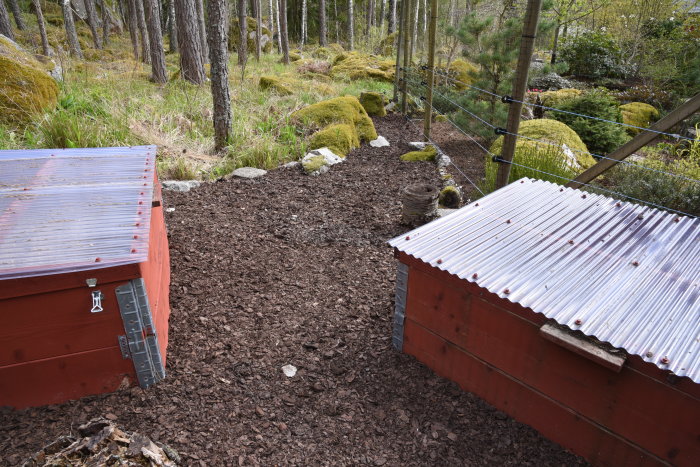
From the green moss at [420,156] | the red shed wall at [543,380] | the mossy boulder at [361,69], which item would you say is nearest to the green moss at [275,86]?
the mossy boulder at [361,69]

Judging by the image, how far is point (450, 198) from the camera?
4.60 metres

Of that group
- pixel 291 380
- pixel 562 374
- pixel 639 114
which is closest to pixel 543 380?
pixel 562 374

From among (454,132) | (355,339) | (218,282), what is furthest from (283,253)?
(454,132)

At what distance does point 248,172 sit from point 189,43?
478 centimetres

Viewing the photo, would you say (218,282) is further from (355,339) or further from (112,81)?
(112,81)

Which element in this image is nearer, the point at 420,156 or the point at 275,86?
the point at 420,156

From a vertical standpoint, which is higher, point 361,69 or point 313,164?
point 361,69

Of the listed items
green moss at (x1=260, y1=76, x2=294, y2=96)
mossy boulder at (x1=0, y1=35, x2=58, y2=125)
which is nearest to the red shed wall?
mossy boulder at (x1=0, y1=35, x2=58, y2=125)

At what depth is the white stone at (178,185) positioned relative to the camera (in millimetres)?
5039

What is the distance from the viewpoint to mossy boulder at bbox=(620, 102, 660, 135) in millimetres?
9375

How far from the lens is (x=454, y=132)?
309 inches

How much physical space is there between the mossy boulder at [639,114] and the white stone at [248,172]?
8.11m

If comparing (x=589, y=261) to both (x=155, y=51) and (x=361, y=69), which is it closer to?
(x=155, y=51)

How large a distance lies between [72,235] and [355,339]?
1658 mm
